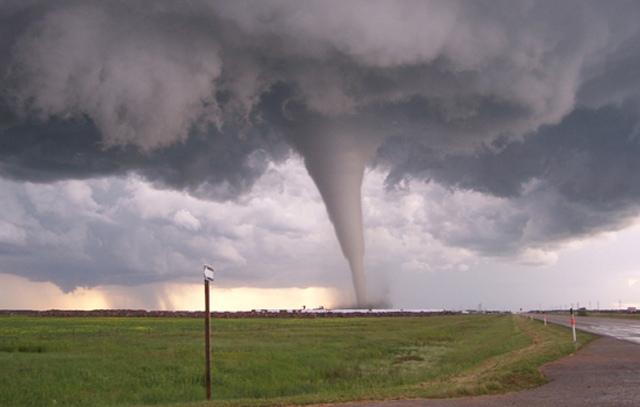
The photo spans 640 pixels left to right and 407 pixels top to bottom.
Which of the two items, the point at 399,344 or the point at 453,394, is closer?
the point at 453,394

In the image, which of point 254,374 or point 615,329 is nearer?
point 254,374

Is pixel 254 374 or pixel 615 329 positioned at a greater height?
pixel 254 374

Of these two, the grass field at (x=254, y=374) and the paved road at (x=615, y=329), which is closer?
the grass field at (x=254, y=374)

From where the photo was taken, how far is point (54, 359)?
93.1ft

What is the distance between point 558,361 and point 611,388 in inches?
306

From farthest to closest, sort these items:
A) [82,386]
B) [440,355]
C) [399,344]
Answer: [399,344] < [440,355] < [82,386]

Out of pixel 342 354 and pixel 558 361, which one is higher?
pixel 558 361

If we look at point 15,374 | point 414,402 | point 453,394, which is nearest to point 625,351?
point 453,394

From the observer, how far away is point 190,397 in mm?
22094

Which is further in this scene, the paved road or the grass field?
the paved road

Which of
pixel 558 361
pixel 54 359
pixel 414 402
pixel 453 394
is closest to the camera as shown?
pixel 414 402

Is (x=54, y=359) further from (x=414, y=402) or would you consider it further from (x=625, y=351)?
(x=625, y=351)

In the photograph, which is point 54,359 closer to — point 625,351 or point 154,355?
point 154,355

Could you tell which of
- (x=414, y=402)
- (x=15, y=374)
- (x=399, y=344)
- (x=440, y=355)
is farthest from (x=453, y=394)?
(x=399, y=344)
